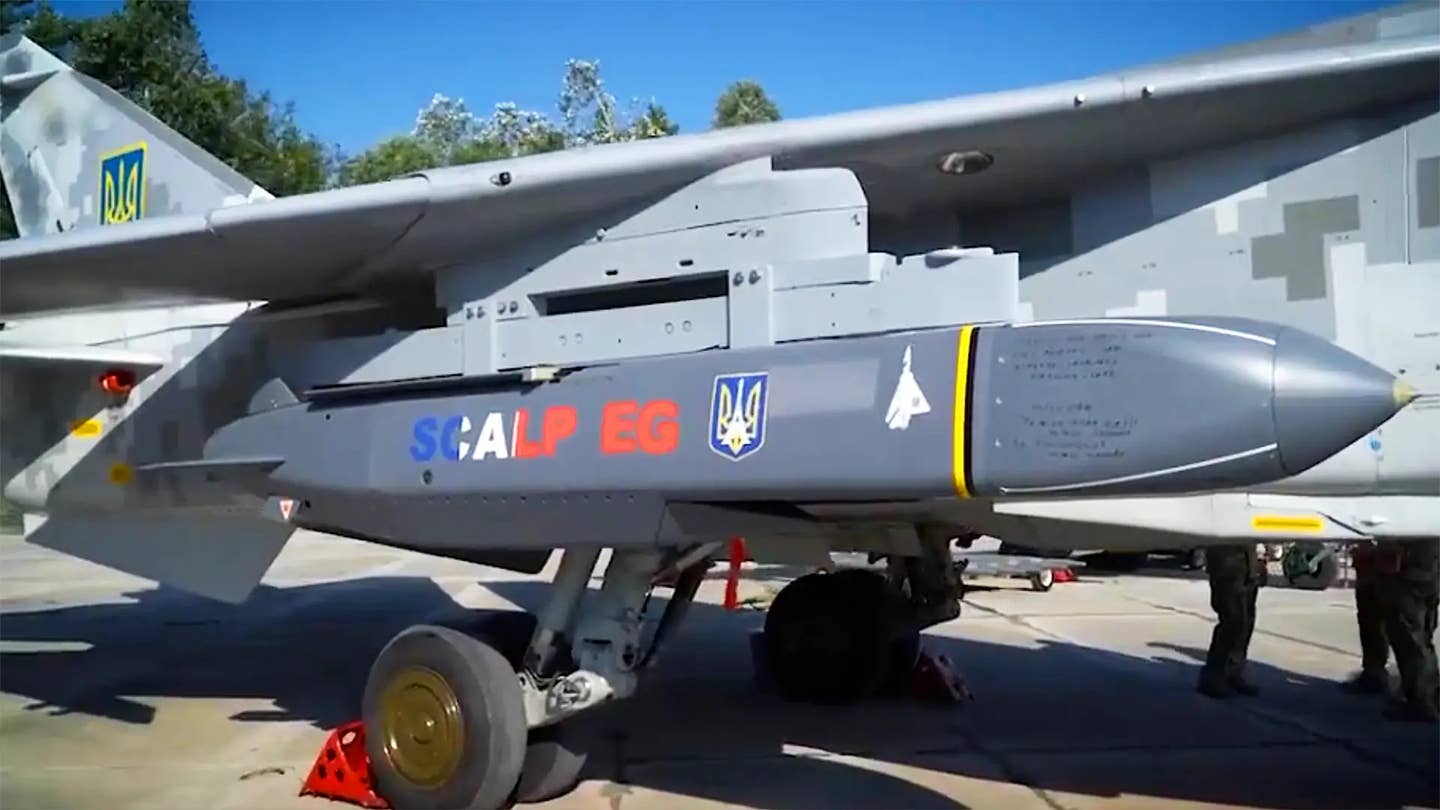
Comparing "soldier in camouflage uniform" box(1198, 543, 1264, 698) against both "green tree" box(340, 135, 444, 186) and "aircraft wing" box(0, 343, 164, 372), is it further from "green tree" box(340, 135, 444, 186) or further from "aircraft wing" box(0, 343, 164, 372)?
"green tree" box(340, 135, 444, 186)

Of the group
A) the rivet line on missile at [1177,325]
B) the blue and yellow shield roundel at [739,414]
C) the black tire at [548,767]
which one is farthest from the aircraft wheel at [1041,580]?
the rivet line on missile at [1177,325]

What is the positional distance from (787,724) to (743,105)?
37.9 m

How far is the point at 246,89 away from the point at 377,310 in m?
36.8

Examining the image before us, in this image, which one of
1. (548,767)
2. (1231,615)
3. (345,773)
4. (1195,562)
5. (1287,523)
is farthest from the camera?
(1195,562)

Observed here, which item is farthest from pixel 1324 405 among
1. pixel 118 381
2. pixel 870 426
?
pixel 118 381

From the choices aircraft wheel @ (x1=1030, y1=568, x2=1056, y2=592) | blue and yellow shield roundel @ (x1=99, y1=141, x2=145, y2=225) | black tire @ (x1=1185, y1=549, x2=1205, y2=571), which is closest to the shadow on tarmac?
blue and yellow shield roundel @ (x1=99, y1=141, x2=145, y2=225)

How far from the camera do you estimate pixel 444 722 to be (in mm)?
4918

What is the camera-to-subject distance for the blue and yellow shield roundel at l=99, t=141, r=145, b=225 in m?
7.53

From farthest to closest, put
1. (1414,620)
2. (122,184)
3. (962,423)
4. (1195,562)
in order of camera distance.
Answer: (1195,562), (122,184), (1414,620), (962,423)

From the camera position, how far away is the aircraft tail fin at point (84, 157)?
24.1 ft

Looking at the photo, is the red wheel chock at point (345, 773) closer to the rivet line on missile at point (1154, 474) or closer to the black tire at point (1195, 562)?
the rivet line on missile at point (1154, 474)

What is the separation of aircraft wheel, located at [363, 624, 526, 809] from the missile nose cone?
3003 millimetres

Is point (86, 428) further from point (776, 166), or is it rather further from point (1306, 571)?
point (1306, 571)

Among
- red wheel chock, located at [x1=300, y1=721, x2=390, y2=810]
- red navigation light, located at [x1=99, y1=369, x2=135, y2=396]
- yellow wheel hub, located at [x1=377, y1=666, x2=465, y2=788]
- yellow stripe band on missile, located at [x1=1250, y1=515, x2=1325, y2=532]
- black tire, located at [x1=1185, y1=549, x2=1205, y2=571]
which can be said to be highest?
red navigation light, located at [x1=99, y1=369, x2=135, y2=396]
